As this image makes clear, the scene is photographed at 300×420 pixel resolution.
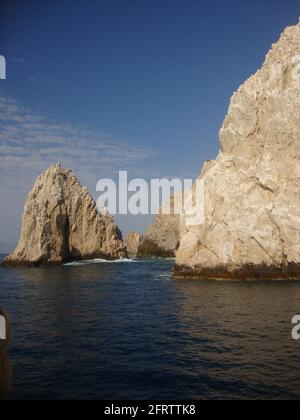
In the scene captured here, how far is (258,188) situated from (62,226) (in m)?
62.5

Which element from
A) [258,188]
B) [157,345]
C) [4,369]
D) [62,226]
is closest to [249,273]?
[258,188]

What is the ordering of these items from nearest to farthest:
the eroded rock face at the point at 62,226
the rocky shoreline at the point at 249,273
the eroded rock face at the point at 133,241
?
the rocky shoreline at the point at 249,273
the eroded rock face at the point at 62,226
the eroded rock face at the point at 133,241

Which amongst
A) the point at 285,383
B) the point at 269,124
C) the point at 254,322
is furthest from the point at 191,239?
the point at 285,383

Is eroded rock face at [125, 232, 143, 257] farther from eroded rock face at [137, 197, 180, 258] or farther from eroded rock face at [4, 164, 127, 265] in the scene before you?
eroded rock face at [4, 164, 127, 265]

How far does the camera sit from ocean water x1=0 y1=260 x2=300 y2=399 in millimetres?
18788

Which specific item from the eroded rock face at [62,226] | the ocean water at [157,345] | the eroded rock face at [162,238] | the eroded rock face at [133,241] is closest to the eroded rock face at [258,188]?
the ocean water at [157,345]

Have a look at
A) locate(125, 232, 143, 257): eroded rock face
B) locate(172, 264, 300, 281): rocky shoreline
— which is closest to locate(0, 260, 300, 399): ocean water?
locate(172, 264, 300, 281): rocky shoreline

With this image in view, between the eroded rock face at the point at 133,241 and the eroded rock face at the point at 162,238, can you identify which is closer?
the eroded rock face at the point at 162,238

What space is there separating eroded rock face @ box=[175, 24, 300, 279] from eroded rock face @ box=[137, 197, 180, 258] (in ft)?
242

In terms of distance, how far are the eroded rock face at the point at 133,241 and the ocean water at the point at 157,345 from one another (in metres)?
134

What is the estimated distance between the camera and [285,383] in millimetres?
18938

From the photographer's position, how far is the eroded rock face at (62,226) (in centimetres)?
9838

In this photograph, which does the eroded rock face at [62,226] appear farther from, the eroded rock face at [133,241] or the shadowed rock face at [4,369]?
the shadowed rock face at [4,369]
